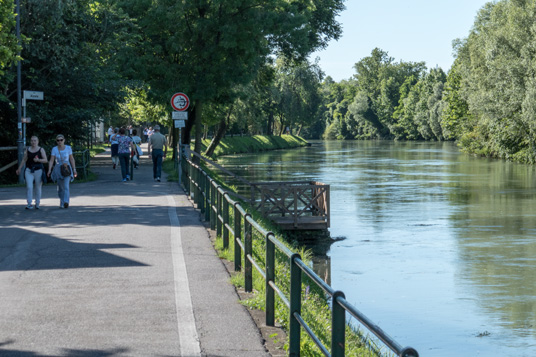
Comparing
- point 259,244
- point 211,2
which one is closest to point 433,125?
point 211,2

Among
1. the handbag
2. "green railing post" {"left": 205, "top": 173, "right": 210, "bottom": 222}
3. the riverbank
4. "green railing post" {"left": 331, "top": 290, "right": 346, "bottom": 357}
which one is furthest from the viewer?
the riverbank

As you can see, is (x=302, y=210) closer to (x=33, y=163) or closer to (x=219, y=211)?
(x=33, y=163)

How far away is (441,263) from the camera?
18.1 metres

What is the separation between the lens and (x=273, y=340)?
6941mm

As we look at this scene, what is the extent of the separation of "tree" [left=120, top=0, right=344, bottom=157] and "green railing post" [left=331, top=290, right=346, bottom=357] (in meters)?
31.6

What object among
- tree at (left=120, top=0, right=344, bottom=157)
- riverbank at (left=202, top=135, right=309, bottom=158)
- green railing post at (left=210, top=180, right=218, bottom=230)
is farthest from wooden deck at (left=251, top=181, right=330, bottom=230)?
riverbank at (left=202, top=135, right=309, bottom=158)

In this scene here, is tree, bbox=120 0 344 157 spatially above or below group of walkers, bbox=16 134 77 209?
above

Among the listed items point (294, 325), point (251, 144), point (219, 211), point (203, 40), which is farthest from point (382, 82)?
point (294, 325)

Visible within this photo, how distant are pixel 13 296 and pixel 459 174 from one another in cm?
4096

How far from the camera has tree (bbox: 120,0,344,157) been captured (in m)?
36.2

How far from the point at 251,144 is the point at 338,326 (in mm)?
84281

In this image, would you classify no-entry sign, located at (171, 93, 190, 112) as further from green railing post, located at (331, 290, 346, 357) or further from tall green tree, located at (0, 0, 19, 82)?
green railing post, located at (331, 290, 346, 357)

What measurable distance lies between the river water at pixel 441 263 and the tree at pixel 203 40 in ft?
24.2

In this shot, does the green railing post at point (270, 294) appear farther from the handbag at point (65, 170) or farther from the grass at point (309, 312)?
the handbag at point (65, 170)
